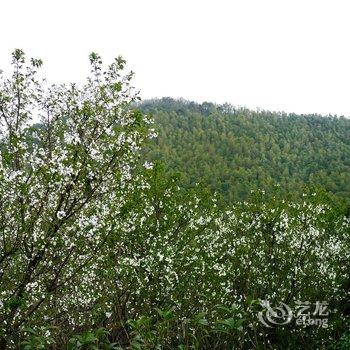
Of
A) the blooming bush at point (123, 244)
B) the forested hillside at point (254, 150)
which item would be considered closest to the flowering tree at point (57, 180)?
the blooming bush at point (123, 244)

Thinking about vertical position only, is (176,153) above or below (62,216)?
above

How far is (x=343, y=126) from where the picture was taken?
176 meters

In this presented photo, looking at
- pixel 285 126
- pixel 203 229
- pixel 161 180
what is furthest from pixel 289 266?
pixel 285 126

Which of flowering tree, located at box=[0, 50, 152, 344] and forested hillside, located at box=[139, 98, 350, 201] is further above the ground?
forested hillside, located at box=[139, 98, 350, 201]

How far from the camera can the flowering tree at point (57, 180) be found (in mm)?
7496

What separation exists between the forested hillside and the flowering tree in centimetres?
7708

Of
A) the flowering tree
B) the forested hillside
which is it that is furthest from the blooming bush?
the forested hillside

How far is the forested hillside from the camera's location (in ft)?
319

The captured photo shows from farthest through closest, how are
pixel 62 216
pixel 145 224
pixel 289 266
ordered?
pixel 289 266
pixel 145 224
pixel 62 216

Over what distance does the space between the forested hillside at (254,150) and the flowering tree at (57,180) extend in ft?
253

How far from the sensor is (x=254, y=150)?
138 m

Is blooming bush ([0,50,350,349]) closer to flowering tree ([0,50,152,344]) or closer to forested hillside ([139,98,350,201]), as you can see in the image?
flowering tree ([0,50,152,344])

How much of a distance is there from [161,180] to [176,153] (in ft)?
363

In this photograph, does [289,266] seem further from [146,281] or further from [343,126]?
[343,126]
